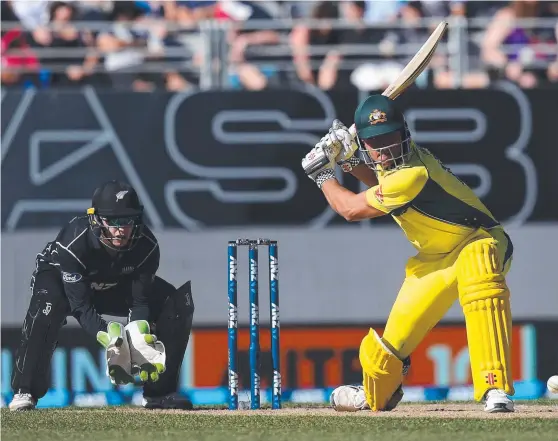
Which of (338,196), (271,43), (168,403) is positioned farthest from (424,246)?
(271,43)

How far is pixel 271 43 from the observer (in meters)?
11.0

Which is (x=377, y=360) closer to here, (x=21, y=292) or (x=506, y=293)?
(x=506, y=293)

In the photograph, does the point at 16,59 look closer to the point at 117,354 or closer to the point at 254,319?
the point at 254,319

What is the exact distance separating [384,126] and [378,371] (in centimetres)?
139

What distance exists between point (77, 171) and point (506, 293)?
4139 mm

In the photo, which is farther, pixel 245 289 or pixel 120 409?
pixel 245 289

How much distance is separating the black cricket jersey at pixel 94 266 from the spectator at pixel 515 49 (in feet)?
12.3

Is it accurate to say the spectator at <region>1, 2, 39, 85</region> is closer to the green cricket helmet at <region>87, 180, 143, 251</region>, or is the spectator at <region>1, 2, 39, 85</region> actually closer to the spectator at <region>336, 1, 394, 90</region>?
the spectator at <region>336, 1, 394, 90</region>

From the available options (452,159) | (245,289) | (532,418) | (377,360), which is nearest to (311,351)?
(245,289)

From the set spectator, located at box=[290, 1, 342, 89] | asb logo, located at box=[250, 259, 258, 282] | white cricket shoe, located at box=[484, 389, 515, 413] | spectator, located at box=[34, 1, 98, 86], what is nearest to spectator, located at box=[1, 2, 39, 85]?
spectator, located at box=[34, 1, 98, 86]

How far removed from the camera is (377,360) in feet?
25.8

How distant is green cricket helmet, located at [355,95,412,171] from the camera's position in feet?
25.0

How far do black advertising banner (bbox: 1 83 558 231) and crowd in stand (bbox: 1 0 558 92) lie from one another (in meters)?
0.24

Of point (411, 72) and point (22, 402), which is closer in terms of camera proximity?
point (411, 72)
